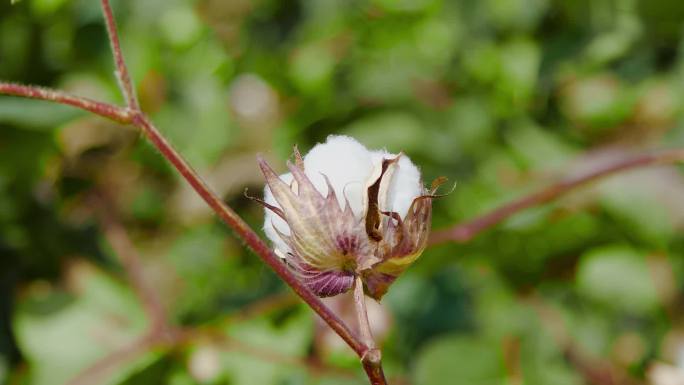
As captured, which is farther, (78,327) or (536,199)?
(78,327)

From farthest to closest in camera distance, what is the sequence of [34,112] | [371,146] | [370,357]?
[371,146] < [34,112] < [370,357]

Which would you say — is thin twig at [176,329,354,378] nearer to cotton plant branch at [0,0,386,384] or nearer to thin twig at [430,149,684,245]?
thin twig at [430,149,684,245]

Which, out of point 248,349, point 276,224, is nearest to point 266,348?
point 248,349

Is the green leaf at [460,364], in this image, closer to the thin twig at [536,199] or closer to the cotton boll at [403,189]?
the thin twig at [536,199]

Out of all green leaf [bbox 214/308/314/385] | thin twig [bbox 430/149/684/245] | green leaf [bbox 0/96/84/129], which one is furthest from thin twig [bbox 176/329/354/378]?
green leaf [bbox 0/96/84/129]

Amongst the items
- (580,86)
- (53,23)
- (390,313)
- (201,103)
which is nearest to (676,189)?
(580,86)

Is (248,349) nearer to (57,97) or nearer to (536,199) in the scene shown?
(536,199)

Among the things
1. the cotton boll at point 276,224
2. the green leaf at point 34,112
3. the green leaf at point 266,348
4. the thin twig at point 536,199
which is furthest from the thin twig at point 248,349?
the cotton boll at point 276,224

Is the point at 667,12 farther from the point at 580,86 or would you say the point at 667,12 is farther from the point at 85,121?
the point at 85,121
